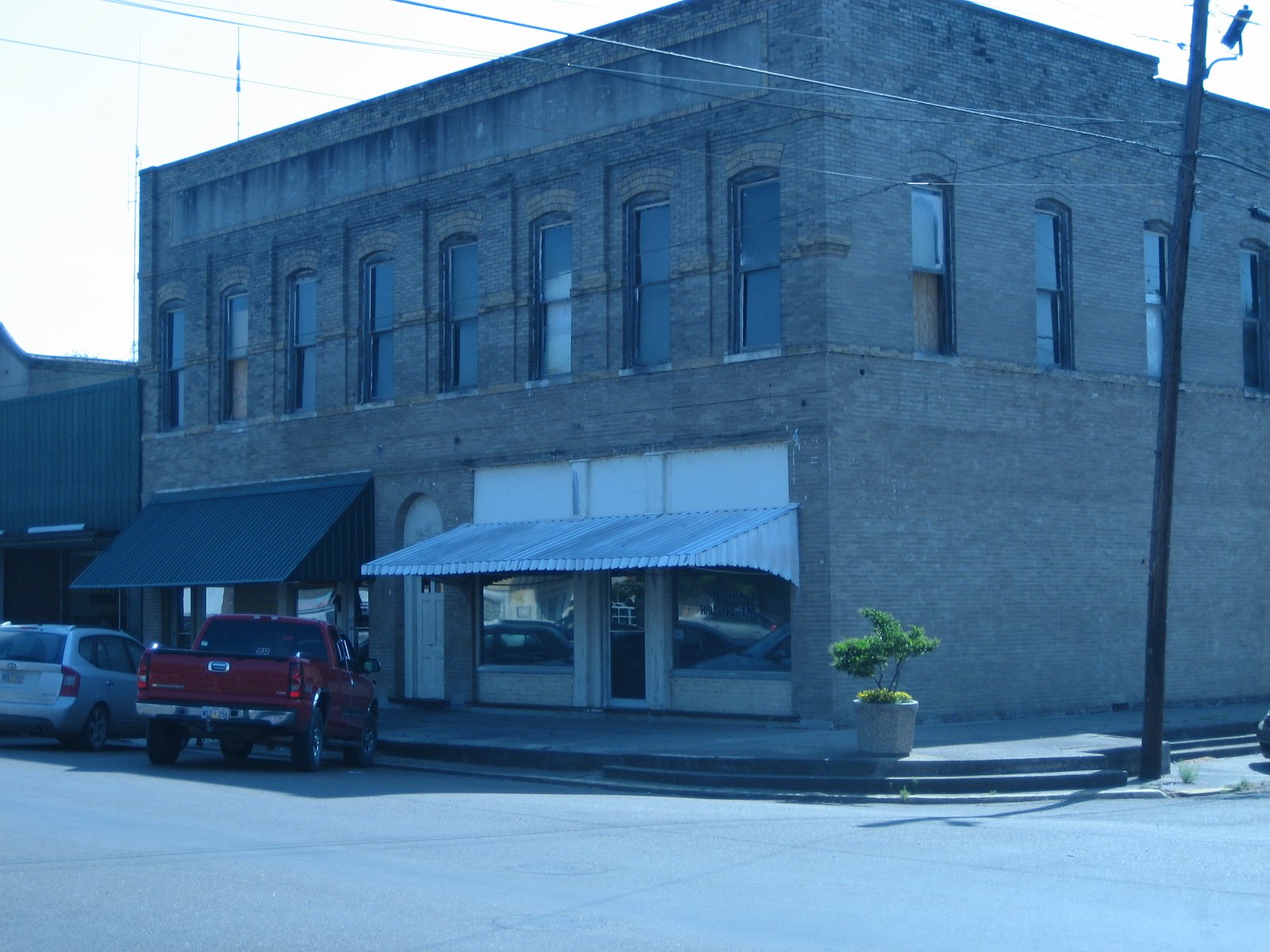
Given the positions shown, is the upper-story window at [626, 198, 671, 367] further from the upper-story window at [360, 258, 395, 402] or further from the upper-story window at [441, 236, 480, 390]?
the upper-story window at [360, 258, 395, 402]

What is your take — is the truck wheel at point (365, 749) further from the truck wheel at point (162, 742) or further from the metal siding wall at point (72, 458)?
the metal siding wall at point (72, 458)

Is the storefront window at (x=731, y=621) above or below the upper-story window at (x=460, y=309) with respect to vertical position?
below

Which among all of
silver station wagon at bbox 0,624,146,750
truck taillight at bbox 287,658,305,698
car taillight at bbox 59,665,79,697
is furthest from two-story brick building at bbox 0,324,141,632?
truck taillight at bbox 287,658,305,698

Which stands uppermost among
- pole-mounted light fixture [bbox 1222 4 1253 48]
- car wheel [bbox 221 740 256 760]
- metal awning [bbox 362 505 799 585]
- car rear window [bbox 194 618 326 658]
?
pole-mounted light fixture [bbox 1222 4 1253 48]

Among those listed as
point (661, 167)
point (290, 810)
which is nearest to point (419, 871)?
point (290, 810)

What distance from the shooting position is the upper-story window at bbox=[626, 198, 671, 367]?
2173 centimetres

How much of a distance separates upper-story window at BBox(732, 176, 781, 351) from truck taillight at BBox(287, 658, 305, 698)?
289 inches

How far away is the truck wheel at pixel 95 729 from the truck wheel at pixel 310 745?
348 centimetres

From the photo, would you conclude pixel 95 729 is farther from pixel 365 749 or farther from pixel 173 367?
pixel 173 367

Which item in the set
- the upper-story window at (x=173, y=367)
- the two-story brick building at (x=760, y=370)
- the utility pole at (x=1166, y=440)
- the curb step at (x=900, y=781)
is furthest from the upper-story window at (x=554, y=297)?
the upper-story window at (x=173, y=367)

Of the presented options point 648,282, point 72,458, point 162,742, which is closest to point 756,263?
point 648,282

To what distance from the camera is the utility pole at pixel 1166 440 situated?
16.8m

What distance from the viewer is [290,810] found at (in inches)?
520

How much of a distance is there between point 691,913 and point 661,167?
14620 millimetres
